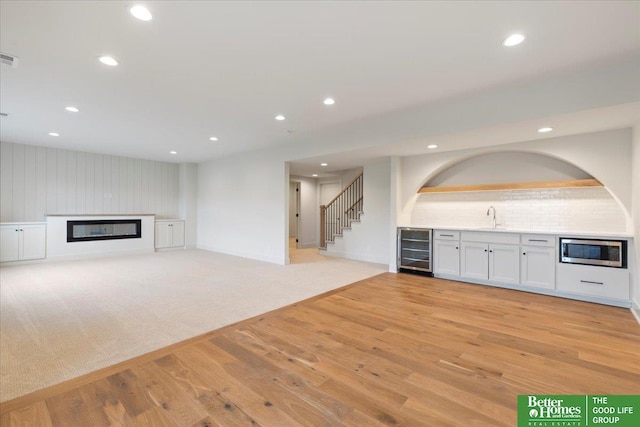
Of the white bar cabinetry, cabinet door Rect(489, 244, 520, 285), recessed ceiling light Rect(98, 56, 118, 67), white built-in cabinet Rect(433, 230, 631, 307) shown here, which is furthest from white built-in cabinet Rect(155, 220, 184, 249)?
cabinet door Rect(489, 244, 520, 285)

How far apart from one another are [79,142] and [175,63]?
16.8 ft

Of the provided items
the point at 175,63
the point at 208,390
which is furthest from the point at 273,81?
the point at 208,390

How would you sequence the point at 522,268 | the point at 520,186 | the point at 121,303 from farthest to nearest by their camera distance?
1. the point at 520,186
2. the point at 522,268
3. the point at 121,303

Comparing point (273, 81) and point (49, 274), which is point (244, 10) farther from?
point (49, 274)

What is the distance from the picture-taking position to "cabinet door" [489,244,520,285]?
4.41 metres

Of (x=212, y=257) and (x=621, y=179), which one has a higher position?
(x=621, y=179)

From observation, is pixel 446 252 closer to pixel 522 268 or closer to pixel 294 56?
pixel 522 268

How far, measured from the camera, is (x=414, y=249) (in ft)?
18.0

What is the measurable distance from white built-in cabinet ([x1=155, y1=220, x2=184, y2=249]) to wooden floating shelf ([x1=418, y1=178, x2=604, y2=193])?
703 cm

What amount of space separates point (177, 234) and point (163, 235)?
0.41m

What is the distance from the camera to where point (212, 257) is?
739 cm

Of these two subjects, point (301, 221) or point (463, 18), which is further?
point (301, 221)

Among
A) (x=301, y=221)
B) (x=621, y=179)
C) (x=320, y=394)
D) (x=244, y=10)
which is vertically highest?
(x=244, y=10)

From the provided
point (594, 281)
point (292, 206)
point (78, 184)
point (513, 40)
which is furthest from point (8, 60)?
point (292, 206)
